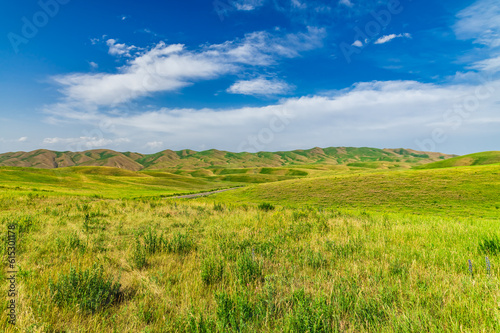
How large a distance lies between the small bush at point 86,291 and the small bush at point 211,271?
59.7 inches

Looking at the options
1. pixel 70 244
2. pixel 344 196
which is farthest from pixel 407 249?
pixel 344 196

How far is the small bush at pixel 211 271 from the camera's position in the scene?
14.0ft

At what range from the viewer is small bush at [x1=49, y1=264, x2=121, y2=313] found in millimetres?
3419

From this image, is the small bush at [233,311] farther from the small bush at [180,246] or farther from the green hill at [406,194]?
the green hill at [406,194]

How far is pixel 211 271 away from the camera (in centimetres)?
456

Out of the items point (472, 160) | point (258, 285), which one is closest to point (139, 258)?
point (258, 285)

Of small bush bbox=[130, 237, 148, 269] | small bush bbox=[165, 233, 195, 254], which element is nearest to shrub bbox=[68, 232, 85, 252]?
small bush bbox=[130, 237, 148, 269]

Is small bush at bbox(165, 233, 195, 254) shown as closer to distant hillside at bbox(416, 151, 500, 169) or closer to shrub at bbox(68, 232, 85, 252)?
shrub at bbox(68, 232, 85, 252)

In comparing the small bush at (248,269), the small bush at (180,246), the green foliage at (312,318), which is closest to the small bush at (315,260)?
the small bush at (248,269)

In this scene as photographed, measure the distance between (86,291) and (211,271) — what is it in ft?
7.13

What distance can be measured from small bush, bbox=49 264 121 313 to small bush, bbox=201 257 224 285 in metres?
1.52

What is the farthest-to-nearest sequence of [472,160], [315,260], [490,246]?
[472,160] < [490,246] < [315,260]

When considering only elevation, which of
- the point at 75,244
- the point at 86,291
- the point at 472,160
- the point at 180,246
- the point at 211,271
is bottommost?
the point at 180,246

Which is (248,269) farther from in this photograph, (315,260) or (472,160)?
(472,160)
